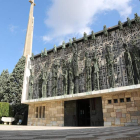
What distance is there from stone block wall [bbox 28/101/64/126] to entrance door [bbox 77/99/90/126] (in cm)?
184

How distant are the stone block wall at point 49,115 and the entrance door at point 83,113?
1.84 metres

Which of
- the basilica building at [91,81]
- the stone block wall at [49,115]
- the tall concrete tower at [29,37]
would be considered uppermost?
the tall concrete tower at [29,37]

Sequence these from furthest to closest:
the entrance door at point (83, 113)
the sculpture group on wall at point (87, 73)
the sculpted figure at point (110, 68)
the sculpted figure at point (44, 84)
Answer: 1. the sculpted figure at point (44, 84)
2. the entrance door at point (83, 113)
3. the sculpted figure at point (110, 68)
4. the sculpture group on wall at point (87, 73)

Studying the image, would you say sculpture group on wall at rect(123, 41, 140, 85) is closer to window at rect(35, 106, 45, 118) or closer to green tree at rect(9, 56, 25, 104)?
window at rect(35, 106, 45, 118)

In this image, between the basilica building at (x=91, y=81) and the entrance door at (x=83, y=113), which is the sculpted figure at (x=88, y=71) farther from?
→ the entrance door at (x=83, y=113)

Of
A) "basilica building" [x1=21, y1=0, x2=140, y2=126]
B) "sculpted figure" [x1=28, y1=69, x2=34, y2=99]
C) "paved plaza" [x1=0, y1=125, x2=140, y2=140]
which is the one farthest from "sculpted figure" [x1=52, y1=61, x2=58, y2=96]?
"paved plaza" [x1=0, y1=125, x2=140, y2=140]

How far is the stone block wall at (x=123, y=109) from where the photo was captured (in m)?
9.54

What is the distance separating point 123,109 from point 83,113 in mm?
5558

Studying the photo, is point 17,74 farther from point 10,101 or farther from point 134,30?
point 134,30

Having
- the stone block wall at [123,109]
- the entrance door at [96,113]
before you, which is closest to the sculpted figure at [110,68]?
the stone block wall at [123,109]

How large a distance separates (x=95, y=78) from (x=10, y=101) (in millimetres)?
13599

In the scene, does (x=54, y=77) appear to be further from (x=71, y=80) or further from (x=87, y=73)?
(x=87, y=73)

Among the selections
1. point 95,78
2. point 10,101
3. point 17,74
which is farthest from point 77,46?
point 10,101

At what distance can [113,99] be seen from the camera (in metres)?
10.6
